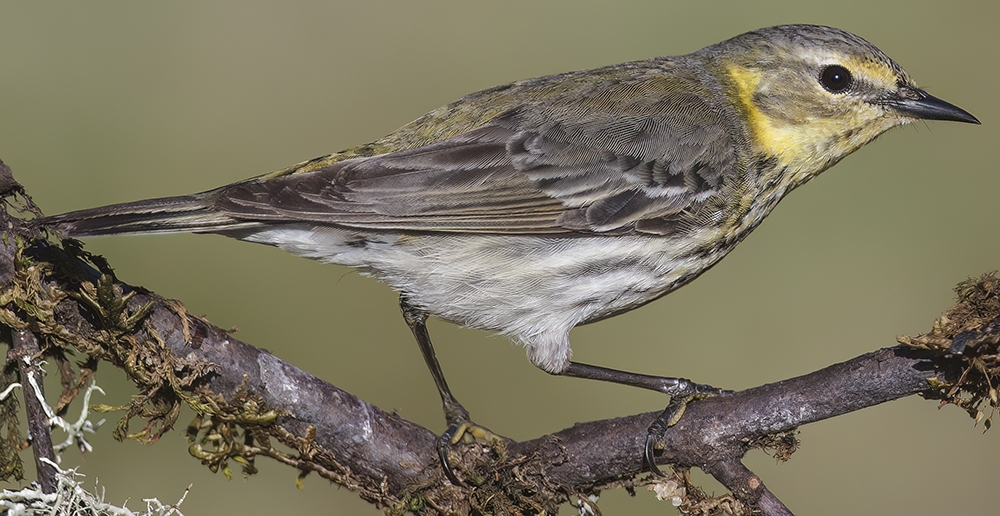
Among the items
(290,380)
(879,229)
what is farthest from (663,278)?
(879,229)

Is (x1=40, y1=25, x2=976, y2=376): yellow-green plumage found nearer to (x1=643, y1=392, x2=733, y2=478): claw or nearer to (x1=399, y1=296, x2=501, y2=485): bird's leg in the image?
→ (x1=399, y1=296, x2=501, y2=485): bird's leg

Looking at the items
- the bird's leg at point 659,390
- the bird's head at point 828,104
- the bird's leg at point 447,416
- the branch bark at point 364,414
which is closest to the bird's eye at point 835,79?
the bird's head at point 828,104

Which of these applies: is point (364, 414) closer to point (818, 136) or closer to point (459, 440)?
point (459, 440)

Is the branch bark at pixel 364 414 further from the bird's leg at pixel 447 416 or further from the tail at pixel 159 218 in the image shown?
the tail at pixel 159 218

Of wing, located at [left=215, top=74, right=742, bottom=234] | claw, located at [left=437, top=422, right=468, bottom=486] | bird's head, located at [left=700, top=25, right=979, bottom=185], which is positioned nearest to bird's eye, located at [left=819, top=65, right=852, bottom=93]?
bird's head, located at [left=700, top=25, right=979, bottom=185]

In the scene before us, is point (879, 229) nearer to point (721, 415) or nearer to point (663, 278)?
point (663, 278)
